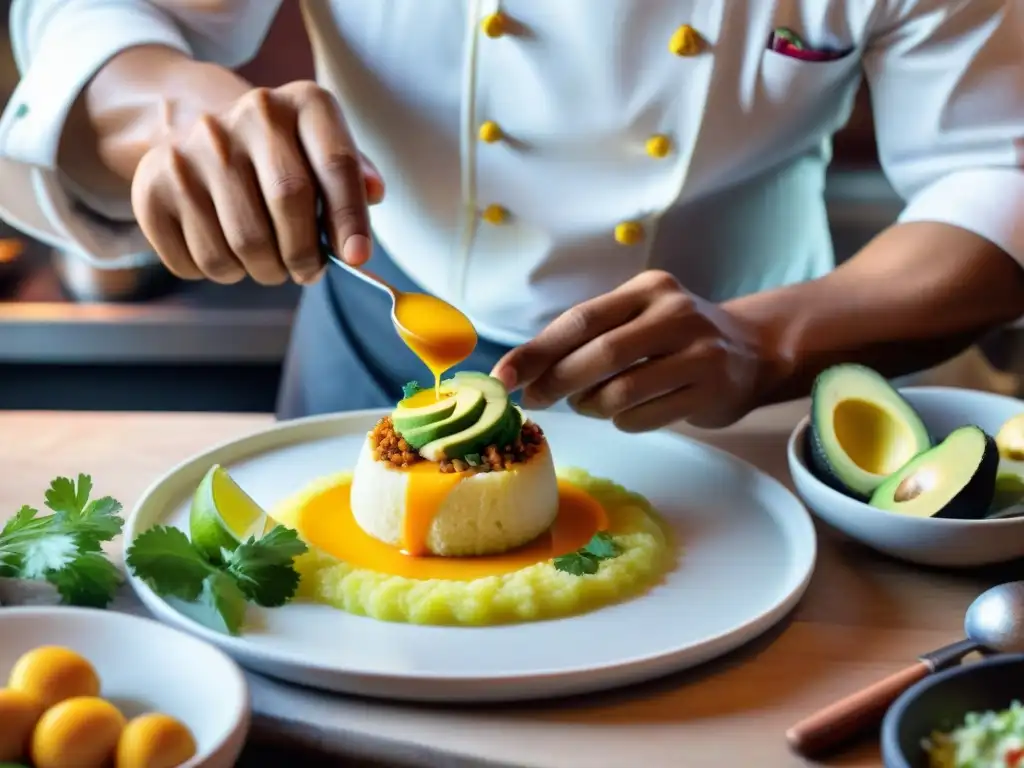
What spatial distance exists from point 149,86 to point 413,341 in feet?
1.68

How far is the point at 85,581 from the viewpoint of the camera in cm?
102

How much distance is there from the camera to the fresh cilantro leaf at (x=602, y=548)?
112 centimetres

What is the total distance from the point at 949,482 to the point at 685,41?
65 centimetres

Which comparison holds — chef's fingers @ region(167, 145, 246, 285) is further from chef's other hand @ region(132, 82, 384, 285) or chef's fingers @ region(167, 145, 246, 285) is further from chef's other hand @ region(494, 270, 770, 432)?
chef's other hand @ region(494, 270, 770, 432)

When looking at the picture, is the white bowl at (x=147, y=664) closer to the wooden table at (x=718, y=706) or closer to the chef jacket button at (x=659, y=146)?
the wooden table at (x=718, y=706)

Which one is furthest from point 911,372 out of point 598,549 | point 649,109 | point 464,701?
point 464,701

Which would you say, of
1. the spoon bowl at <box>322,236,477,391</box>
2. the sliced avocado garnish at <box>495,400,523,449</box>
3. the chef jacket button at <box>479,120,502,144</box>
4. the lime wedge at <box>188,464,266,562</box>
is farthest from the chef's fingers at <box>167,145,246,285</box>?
the chef jacket button at <box>479,120,502,144</box>

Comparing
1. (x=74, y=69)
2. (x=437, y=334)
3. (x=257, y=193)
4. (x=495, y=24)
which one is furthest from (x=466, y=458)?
(x=74, y=69)

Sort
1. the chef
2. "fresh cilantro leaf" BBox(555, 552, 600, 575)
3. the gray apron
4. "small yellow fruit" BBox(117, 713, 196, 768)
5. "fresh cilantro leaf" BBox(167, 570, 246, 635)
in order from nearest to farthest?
"small yellow fruit" BBox(117, 713, 196, 768) → "fresh cilantro leaf" BBox(167, 570, 246, 635) → "fresh cilantro leaf" BBox(555, 552, 600, 575) → the chef → the gray apron

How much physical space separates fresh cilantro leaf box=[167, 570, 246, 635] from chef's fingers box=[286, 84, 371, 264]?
346 millimetres

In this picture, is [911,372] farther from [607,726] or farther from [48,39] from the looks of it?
[48,39]

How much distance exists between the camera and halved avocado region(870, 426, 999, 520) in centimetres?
106

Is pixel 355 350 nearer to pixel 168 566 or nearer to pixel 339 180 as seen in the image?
A: pixel 339 180

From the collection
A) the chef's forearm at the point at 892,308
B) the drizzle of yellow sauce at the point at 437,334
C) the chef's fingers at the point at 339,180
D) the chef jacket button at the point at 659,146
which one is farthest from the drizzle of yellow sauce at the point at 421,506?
the chef jacket button at the point at 659,146
